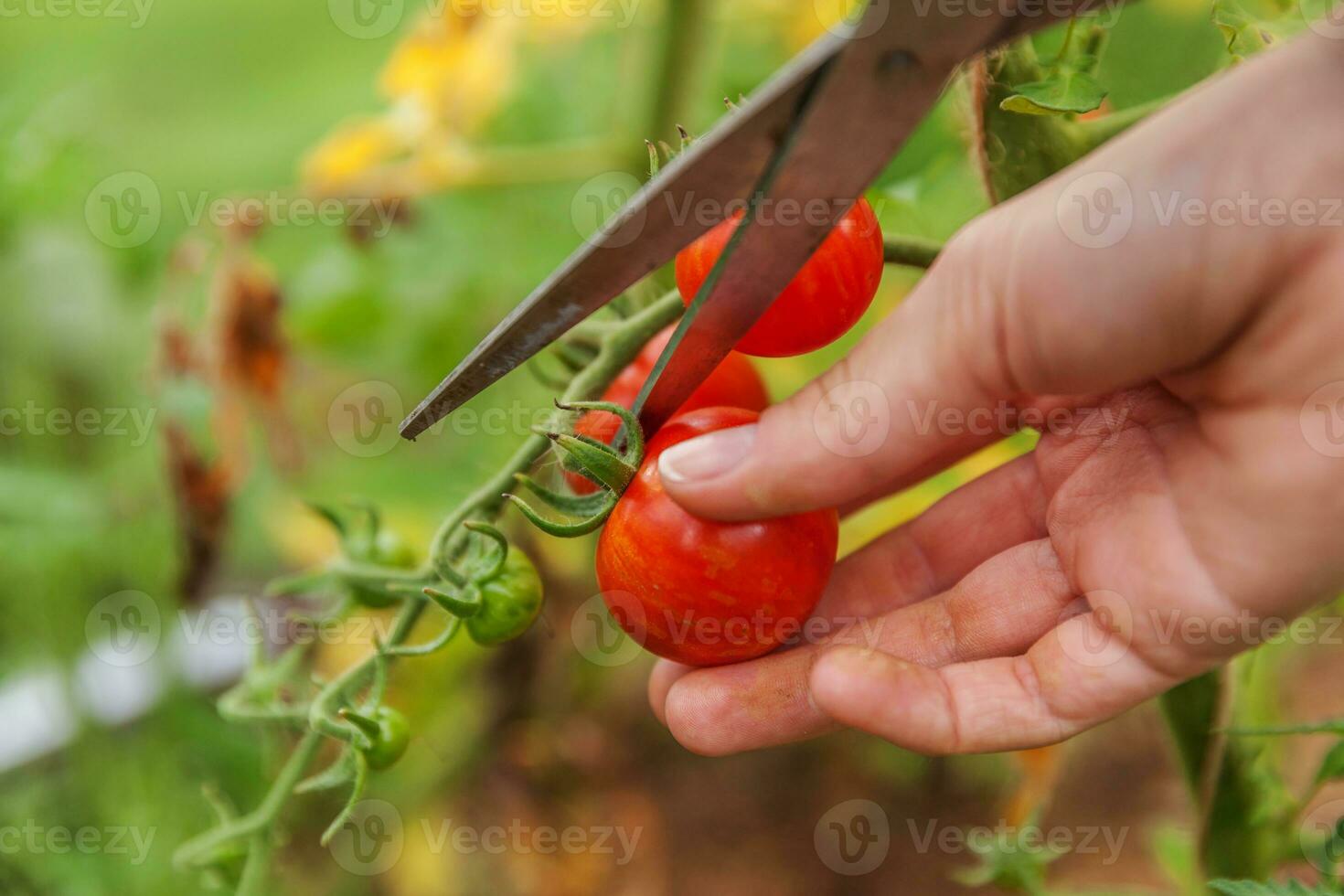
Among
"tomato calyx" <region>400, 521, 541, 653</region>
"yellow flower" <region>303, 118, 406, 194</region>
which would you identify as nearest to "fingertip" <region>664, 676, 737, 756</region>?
"tomato calyx" <region>400, 521, 541, 653</region>

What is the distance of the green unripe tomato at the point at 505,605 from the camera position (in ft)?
2.18

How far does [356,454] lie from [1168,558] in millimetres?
1180

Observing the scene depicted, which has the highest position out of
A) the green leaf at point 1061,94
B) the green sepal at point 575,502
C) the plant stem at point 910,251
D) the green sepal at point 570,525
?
the green leaf at point 1061,94

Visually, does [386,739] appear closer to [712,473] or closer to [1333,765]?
[712,473]

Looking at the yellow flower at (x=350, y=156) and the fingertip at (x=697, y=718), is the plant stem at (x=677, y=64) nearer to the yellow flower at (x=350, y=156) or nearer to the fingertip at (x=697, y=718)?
the yellow flower at (x=350, y=156)

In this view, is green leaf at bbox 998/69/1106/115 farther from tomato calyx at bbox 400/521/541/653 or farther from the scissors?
tomato calyx at bbox 400/521/541/653

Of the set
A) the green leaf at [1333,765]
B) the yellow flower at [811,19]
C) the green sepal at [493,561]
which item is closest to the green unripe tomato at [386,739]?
the green sepal at [493,561]

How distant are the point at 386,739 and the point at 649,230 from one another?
1.14 feet

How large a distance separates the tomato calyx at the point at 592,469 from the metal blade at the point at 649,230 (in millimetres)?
48

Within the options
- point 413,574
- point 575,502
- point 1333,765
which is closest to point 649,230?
point 575,502

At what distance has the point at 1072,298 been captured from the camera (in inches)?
21.5

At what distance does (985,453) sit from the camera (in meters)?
1.18

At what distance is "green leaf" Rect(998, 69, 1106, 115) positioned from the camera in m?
0.59

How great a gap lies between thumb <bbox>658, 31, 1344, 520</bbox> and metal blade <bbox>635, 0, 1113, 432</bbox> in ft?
0.22
